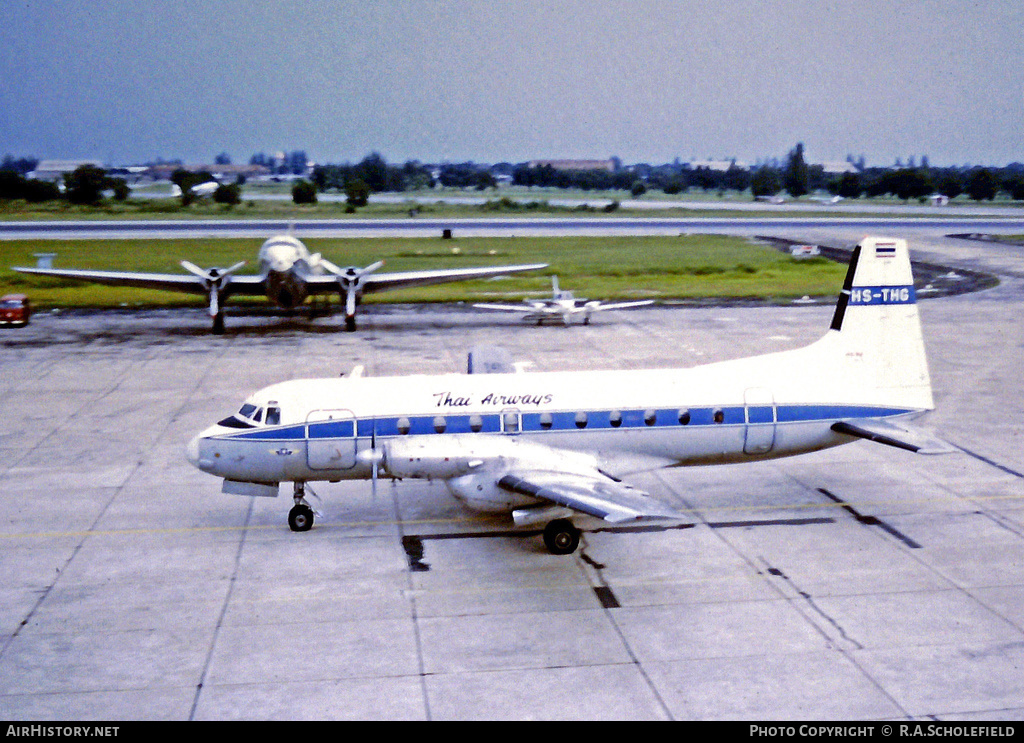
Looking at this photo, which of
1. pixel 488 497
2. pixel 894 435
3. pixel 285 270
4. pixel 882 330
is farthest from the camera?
pixel 285 270

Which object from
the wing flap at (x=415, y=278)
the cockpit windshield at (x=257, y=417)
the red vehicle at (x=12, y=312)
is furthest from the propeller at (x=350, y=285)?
the cockpit windshield at (x=257, y=417)

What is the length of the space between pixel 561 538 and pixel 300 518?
5560 mm

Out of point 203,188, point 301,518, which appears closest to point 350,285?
point 301,518

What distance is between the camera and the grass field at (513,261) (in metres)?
58.9

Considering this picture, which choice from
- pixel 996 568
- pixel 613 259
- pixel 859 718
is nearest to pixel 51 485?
pixel 859 718

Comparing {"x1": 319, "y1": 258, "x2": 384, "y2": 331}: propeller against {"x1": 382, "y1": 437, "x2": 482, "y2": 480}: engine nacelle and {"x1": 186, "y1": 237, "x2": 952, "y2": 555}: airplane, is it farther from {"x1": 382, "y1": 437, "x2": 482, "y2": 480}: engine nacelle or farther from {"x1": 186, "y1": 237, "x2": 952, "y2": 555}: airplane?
{"x1": 382, "y1": 437, "x2": 482, "y2": 480}: engine nacelle

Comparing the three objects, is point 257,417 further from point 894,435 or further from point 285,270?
point 285,270

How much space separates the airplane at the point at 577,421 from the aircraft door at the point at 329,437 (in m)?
0.03

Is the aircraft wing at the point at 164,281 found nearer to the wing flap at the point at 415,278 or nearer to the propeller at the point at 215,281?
the propeller at the point at 215,281

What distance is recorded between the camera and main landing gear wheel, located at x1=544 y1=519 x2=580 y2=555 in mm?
18969

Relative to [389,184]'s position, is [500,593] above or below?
below

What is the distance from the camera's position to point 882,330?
22188mm
